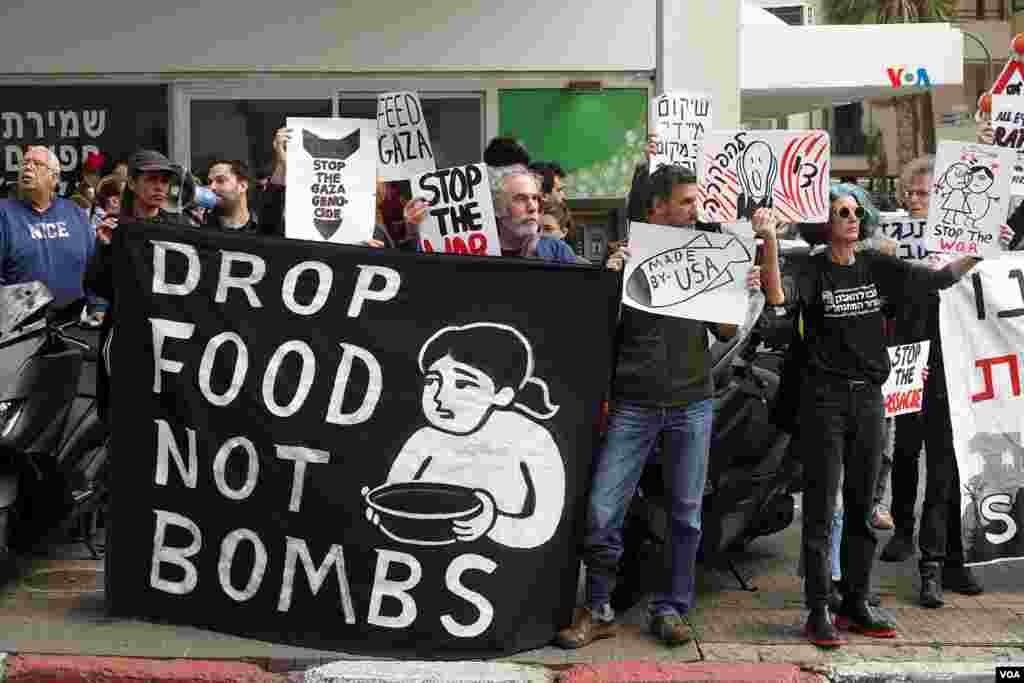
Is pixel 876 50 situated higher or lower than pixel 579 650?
higher

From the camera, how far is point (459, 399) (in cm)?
620

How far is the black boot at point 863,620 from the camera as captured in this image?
6.42 metres

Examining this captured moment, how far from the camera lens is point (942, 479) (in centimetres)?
717

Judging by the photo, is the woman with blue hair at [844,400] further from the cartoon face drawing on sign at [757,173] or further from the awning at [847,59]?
the awning at [847,59]

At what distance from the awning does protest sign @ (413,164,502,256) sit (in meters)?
12.6

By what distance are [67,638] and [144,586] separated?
0.36 m

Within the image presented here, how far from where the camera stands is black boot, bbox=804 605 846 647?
20.5 ft

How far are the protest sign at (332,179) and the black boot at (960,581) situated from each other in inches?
121

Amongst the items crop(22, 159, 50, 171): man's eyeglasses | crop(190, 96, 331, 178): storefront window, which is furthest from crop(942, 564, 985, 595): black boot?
crop(190, 96, 331, 178): storefront window

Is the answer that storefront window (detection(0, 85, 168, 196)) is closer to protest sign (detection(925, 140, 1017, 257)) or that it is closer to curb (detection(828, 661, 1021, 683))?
protest sign (detection(925, 140, 1017, 257))

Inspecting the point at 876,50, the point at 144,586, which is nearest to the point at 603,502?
the point at 144,586

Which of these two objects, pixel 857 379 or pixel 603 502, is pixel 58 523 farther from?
pixel 857 379

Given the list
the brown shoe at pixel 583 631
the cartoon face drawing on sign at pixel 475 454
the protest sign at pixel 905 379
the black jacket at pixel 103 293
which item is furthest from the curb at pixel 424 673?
the protest sign at pixel 905 379

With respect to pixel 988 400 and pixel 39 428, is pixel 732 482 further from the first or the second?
pixel 39 428
